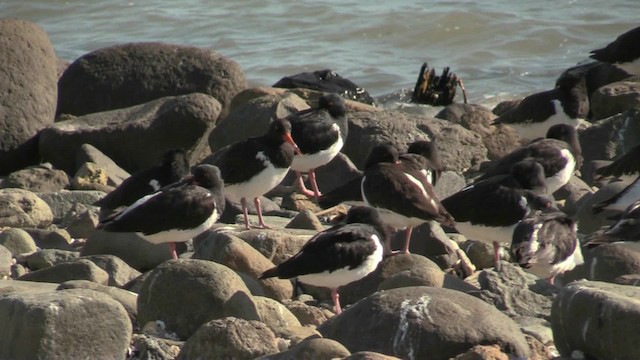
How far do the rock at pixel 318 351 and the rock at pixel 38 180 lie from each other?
584 cm

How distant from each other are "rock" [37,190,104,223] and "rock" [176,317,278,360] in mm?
4390

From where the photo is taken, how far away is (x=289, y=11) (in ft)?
73.7

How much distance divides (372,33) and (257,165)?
11639 mm

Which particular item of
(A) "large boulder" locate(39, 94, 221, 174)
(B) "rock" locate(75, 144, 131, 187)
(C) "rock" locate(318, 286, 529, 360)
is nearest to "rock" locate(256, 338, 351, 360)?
(C) "rock" locate(318, 286, 529, 360)

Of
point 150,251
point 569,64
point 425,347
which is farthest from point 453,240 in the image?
point 569,64

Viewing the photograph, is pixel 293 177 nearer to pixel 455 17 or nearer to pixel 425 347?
pixel 425 347

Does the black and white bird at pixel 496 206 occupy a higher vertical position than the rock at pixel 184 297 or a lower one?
lower

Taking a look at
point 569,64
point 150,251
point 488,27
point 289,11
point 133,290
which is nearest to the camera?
point 133,290

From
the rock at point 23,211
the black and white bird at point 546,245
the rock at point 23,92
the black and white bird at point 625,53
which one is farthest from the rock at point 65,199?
the black and white bird at point 625,53

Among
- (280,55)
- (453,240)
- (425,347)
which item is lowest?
(280,55)

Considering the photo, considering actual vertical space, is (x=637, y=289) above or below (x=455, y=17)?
above

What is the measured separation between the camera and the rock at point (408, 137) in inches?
457

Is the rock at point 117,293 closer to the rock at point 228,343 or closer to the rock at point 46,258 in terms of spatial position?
the rock at point 228,343

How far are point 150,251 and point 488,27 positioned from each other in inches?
515
